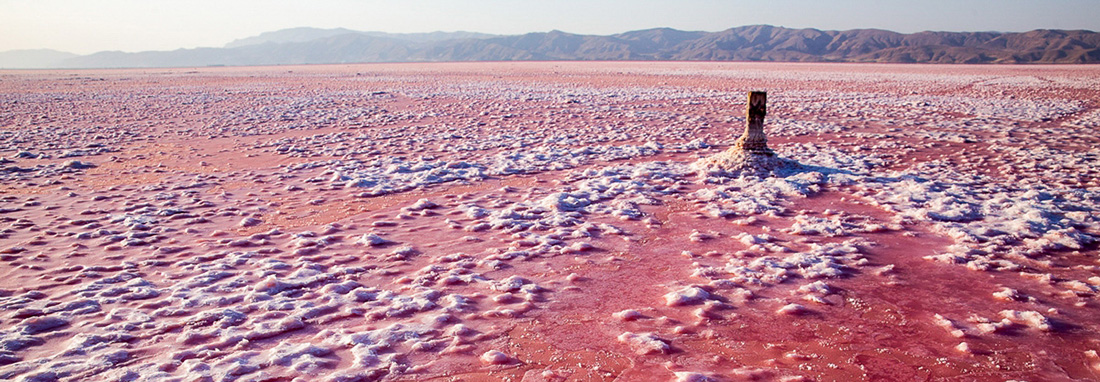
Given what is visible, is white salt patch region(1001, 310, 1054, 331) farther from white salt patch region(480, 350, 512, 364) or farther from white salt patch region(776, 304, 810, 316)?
white salt patch region(480, 350, 512, 364)

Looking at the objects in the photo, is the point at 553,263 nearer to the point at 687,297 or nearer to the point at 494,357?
the point at 687,297

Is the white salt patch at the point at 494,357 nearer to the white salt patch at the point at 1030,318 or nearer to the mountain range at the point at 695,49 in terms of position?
the white salt patch at the point at 1030,318

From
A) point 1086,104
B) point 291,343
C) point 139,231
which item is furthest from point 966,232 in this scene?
point 1086,104

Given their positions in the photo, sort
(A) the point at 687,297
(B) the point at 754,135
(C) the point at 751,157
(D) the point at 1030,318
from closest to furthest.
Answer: (D) the point at 1030,318
(A) the point at 687,297
(C) the point at 751,157
(B) the point at 754,135

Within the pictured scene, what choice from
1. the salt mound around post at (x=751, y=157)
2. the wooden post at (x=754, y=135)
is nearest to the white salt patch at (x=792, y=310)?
the salt mound around post at (x=751, y=157)

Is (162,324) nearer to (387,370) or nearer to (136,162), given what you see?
(387,370)

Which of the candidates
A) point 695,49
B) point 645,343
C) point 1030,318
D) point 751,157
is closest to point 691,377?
point 645,343

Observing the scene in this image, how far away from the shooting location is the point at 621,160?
28.1 feet

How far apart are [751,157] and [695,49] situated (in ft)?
403

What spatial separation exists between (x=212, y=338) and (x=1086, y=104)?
65.9 ft

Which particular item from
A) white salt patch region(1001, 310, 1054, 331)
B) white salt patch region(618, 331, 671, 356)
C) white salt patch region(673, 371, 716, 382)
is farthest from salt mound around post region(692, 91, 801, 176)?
white salt patch region(673, 371, 716, 382)

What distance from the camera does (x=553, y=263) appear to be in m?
4.39

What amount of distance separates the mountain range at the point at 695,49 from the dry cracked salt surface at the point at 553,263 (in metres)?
75.5

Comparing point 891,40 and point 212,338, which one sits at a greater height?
point 891,40
